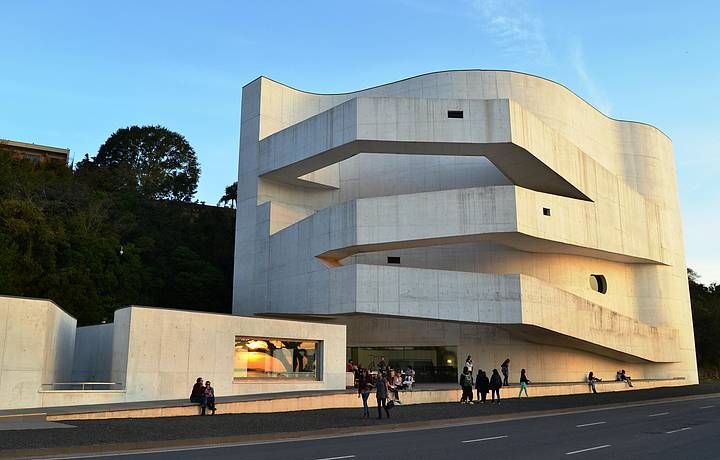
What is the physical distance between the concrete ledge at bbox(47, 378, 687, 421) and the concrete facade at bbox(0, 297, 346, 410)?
1.73 m

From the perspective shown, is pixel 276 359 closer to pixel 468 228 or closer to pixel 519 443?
pixel 468 228

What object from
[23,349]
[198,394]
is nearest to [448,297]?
[198,394]

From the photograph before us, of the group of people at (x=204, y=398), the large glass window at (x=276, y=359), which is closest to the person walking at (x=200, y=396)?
the group of people at (x=204, y=398)

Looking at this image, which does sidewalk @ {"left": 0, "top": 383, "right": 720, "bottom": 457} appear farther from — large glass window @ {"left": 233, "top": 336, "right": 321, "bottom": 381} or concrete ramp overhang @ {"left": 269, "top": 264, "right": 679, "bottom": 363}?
concrete ramp overhang @ {"left": 269, "top": 264, "right": 679, "bottom": 363}

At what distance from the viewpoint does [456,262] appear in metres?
36.7

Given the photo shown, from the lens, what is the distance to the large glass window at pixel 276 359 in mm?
23422

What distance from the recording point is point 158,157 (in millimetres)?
63344

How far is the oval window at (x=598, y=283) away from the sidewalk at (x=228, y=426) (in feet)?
52.0

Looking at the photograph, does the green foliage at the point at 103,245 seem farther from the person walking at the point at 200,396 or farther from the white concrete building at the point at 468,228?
the person walking at the point at 200,396

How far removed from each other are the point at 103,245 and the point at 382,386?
28.8m

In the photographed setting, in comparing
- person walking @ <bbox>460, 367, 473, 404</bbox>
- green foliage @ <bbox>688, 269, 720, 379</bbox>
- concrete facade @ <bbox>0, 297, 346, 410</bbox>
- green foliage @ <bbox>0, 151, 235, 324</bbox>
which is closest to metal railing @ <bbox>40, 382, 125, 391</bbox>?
concrete facade @ <bbox>0, 297, 346, 410</bbox>

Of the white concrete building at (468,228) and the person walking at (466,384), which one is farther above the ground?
the white concrete building at (468,228)

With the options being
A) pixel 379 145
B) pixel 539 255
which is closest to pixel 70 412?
pixel 379 145

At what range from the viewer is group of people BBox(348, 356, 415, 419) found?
60.1 feet
